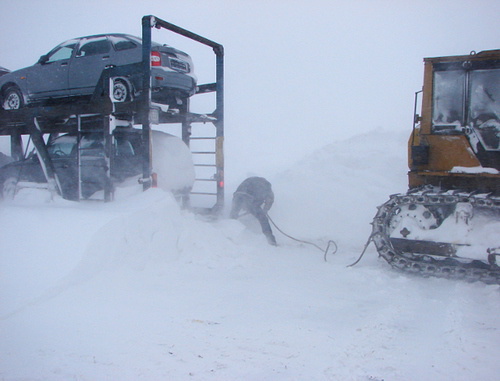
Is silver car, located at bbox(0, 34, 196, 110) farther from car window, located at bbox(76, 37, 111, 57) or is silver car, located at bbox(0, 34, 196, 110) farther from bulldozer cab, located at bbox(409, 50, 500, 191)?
bulldozer cab, located at bbox(409, 50, 500, 191)

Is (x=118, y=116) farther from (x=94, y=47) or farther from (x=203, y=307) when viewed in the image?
(x=203, y=307)

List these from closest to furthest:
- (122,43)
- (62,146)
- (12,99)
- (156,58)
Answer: (156,58)
(62,146)
(122,43)
(12,99)

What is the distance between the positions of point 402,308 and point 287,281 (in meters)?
1.49

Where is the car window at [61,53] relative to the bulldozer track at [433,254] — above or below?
above

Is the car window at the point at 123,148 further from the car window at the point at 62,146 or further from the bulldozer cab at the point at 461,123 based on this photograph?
the bulldozer cab at the point at 461,123

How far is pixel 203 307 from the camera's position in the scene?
421 cm

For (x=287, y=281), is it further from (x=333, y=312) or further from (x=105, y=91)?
(x=105, y=91)

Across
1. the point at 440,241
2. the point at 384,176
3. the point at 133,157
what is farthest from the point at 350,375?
the point at 384,176

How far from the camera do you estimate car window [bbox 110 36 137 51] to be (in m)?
7.85

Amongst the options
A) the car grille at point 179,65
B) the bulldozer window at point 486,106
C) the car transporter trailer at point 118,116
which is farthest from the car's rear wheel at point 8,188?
the bulldozer window at point 486,106

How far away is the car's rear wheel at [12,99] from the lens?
28.9 feet

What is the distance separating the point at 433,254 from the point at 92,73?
22.5ft

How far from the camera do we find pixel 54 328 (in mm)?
3607

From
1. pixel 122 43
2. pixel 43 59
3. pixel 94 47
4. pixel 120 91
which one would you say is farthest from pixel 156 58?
pixel 43 59
